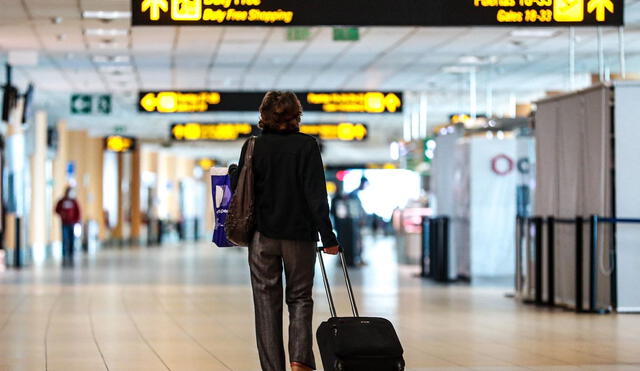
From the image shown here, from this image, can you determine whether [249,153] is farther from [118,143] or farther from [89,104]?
[118,143]

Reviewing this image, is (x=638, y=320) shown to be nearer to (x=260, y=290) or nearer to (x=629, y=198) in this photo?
(x=629, y=198)

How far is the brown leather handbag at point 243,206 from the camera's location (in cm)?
602

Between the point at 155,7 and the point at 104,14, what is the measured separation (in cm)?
563

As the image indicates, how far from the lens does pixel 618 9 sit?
8750mm

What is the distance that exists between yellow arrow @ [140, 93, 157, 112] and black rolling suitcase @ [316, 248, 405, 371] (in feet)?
38.4

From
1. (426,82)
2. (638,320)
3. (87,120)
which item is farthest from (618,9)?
(87,120)

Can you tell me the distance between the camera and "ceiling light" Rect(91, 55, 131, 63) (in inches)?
706

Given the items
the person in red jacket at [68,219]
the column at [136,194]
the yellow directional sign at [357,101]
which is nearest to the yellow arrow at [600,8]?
the yellow directional sign at [357,101]

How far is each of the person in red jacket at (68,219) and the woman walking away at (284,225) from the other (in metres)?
17.5

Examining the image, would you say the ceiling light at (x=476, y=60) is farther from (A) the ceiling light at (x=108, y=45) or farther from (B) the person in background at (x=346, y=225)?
(A) the ceiling light at (x=108, y=45)

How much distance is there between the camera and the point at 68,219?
78.2 feet

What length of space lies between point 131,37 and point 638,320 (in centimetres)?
792

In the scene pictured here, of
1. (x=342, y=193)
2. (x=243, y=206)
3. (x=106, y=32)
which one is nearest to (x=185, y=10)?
(x=243, y=206)

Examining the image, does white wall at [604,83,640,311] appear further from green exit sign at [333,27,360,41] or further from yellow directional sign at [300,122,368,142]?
yellow directional sign at [300,122,368,142]
